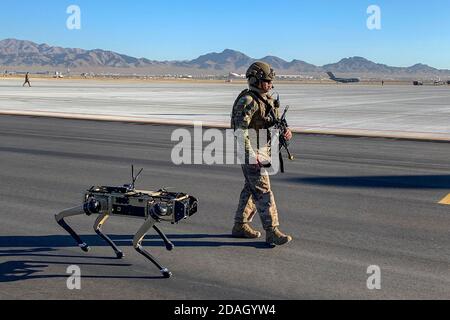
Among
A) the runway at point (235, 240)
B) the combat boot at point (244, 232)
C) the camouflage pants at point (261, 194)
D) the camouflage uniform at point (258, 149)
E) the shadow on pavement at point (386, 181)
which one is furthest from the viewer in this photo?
the shadow on pavement at point (386, 181)

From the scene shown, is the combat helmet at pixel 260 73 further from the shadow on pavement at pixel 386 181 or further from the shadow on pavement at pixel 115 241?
the shadow on pavement at pixel 386 181

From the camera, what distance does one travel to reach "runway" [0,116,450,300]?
17.7 ft

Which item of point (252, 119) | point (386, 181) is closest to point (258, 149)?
point (252, 119)

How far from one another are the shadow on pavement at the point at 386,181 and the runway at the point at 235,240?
0.04 meters

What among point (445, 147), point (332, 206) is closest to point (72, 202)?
point (332, 206)

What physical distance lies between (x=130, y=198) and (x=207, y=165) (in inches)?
286

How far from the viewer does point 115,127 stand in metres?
21.2

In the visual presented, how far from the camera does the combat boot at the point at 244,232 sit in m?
7.10

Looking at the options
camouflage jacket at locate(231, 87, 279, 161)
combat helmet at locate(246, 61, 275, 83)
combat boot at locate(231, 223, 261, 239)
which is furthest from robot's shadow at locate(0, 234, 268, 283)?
combat helmet at locate(246, 61, 275, 83)

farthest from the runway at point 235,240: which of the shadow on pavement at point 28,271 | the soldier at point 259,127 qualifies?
the soldier at point 259,127

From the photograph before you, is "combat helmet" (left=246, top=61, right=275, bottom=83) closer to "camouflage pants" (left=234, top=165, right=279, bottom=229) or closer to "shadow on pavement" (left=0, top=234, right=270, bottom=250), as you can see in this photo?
"camouflage pants" (left=234, top=165, right=279, bottom=229)

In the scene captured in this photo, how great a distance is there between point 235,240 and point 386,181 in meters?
5.07

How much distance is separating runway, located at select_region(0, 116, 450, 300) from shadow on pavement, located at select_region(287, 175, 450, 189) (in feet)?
0.13
